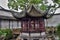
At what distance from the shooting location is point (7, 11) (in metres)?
24.0

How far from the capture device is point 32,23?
1389 cm

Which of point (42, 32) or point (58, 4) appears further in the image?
point (58, 4)

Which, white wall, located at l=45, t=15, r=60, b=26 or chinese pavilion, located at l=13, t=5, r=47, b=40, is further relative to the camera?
white wall, located at l=45, t=15, r=60, b=26

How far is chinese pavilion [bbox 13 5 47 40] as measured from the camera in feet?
44.9

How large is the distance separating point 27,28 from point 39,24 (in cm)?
90

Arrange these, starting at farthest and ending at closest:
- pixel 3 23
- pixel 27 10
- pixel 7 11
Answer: pixel 7 11, pixel 3 23, pixel 27 10

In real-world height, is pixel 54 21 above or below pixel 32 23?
below

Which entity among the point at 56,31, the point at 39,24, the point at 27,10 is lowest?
the point at 56,31

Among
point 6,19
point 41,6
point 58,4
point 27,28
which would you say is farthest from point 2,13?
point 27,28

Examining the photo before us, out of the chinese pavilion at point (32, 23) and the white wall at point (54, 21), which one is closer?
the chinese pavilion at point (32, 23)

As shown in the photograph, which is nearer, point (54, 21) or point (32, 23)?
point (32, 23)

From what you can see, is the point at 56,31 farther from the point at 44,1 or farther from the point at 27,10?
the point at 27,10

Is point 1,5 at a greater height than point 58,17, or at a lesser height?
greater

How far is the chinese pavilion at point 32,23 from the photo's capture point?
1367cm
